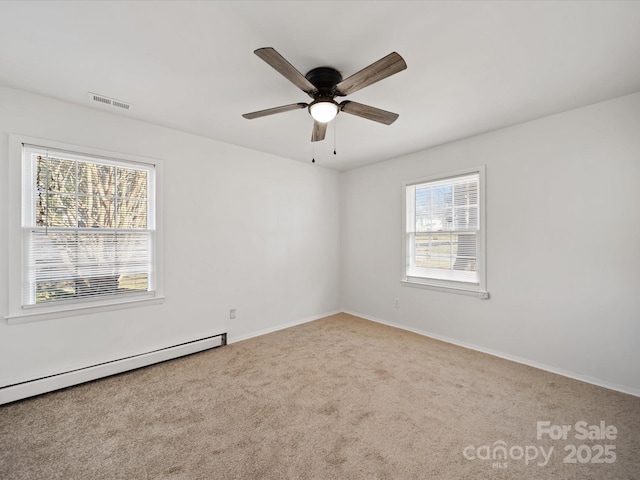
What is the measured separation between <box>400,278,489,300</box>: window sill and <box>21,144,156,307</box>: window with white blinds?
3382 mm

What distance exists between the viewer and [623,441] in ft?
6.15

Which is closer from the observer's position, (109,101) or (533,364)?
(109,101)

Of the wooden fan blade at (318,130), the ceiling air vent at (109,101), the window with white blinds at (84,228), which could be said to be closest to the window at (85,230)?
the window with white blinds at (84,228)

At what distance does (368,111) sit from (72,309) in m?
3.23

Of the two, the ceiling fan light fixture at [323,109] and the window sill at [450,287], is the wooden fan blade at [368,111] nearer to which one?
the ceiling fan light fixture at [323,109]

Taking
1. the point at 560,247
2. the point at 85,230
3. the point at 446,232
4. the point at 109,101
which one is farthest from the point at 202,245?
the point at 560,247

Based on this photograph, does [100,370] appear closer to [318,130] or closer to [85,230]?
[85,230]

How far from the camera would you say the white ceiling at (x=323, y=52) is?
159cm

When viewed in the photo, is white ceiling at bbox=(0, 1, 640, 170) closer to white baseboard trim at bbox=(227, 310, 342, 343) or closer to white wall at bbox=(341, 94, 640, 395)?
white wall at bbox=(341, 94, 640, 395)

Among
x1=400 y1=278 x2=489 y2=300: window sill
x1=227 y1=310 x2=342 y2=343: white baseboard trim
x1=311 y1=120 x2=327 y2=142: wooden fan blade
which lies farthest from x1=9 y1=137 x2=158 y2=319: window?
x1=400 y1=278 x2=489 y2=300: window sill

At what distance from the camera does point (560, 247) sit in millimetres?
2840

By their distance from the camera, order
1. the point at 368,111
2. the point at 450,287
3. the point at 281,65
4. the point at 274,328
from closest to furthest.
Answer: the point at 281,65 → the point at 368,111 → the point at 450,287 → the point at 274,328

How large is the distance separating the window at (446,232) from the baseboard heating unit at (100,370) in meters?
2.98

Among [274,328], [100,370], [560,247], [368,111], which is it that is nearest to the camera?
[368,111]
